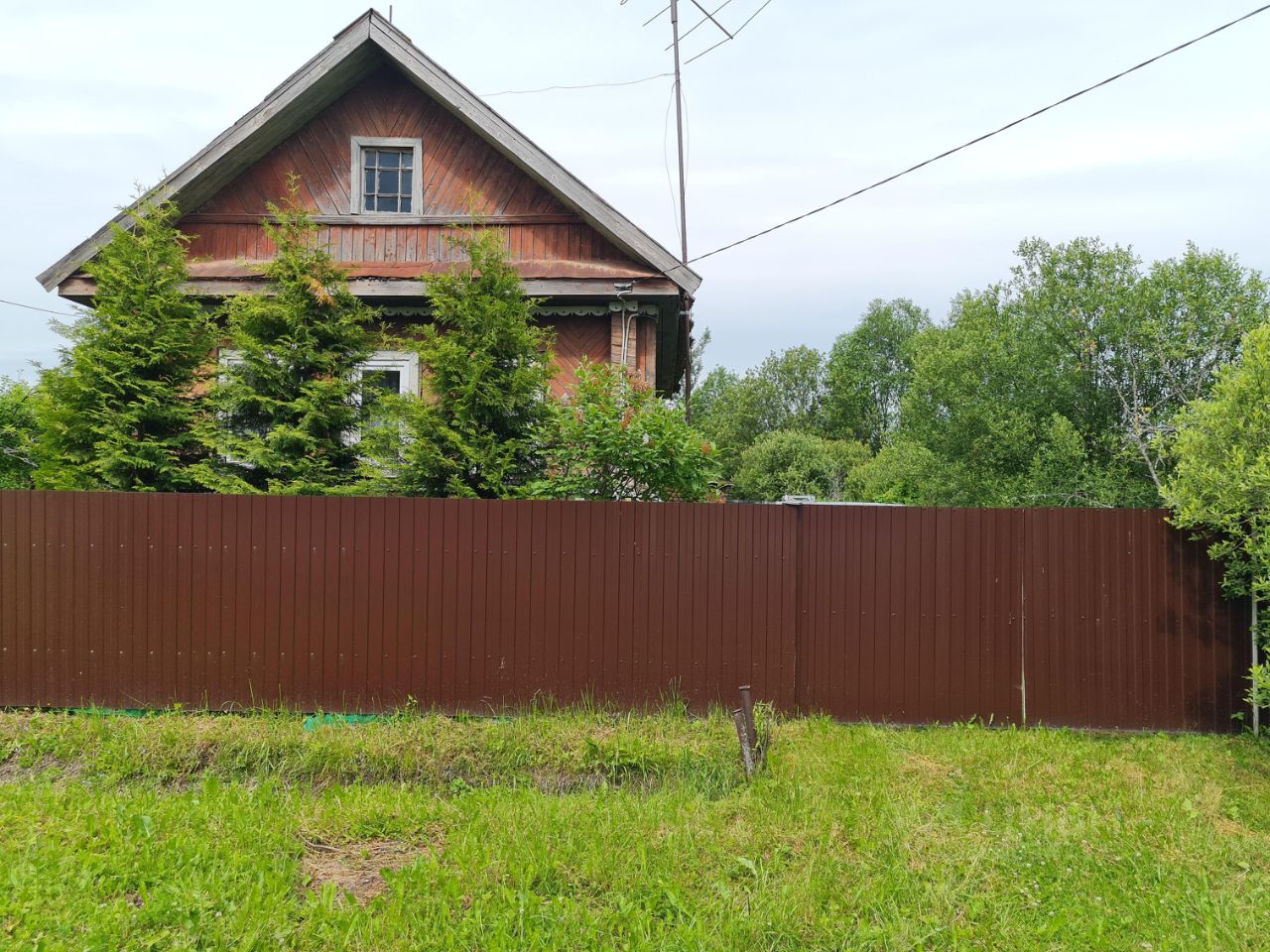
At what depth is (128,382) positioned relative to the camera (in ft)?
26.9

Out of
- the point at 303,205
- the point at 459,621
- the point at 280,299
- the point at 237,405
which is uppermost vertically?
the point at 303,205

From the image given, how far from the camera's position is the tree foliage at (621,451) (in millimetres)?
7188

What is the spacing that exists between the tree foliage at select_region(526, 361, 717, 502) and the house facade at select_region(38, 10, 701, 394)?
2326 mm

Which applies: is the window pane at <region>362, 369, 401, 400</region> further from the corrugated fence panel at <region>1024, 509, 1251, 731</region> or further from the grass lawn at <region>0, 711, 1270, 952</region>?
the corrugated fence panel at <region>1024, 509, 1251, 731</region>

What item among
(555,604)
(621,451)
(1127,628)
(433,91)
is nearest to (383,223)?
(433,91)

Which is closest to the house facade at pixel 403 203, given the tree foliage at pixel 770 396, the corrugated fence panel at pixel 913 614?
the corrugated fence panel at pixel 913 614

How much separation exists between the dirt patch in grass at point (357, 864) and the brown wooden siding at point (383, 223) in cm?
745

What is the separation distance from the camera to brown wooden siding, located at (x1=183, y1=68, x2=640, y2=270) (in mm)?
10133

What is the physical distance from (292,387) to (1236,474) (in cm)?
805

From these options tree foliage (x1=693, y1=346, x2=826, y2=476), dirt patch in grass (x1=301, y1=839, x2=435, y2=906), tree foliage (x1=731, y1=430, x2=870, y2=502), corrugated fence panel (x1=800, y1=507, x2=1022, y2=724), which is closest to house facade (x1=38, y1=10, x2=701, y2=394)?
corrugated fence panel (x1=800, y1=507, x2=1022, y2=724)

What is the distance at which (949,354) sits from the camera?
2527 cm

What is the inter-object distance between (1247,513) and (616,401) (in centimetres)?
502

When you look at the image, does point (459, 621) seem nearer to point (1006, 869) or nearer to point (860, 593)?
point (860, 593)

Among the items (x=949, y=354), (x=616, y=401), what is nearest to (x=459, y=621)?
(x=616, y=401)
